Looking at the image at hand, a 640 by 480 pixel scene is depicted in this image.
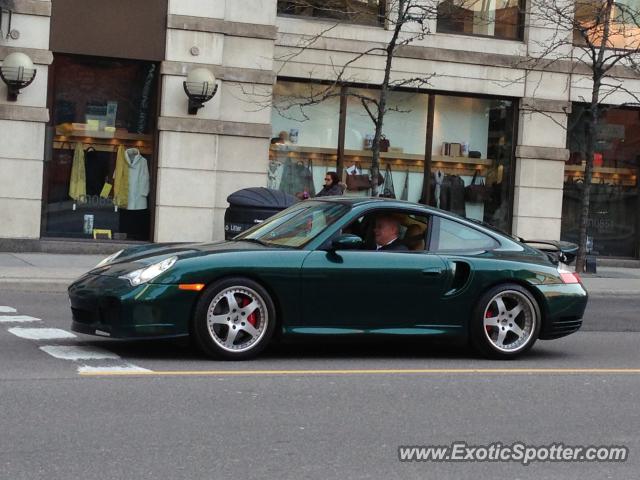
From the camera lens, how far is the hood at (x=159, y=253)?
9039mm

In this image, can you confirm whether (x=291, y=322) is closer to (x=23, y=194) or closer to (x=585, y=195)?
(x=23, y=194)

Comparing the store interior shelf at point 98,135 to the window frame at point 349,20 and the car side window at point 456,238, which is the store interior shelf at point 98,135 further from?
the car side window at point 456,238

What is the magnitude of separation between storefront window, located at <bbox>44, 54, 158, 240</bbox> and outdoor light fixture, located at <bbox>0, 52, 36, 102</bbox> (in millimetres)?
1151

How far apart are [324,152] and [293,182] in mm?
859

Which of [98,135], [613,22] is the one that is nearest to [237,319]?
[98,135]

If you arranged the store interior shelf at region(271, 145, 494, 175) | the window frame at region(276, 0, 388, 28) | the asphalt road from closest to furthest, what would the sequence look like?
the asphalt road → the window frame at region(276, 0, 388, 28) → the store interior shelf at region(271, 145, 494, 175)

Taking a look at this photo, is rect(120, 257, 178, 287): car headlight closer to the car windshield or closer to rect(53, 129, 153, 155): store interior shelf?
the car windshield

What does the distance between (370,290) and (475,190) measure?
1460 centimetres

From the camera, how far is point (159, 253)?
365 inches

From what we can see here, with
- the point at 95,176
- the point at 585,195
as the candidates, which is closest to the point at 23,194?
the point at 95,176

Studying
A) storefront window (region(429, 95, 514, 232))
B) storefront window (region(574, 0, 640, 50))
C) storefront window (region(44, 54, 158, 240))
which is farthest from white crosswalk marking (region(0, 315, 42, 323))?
storefront window (region(574, 0, 640, 50))

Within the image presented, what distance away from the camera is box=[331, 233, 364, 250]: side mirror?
30.4 ft

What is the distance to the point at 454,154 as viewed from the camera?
76.8ft

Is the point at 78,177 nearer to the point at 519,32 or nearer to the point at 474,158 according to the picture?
the point at 474,158
